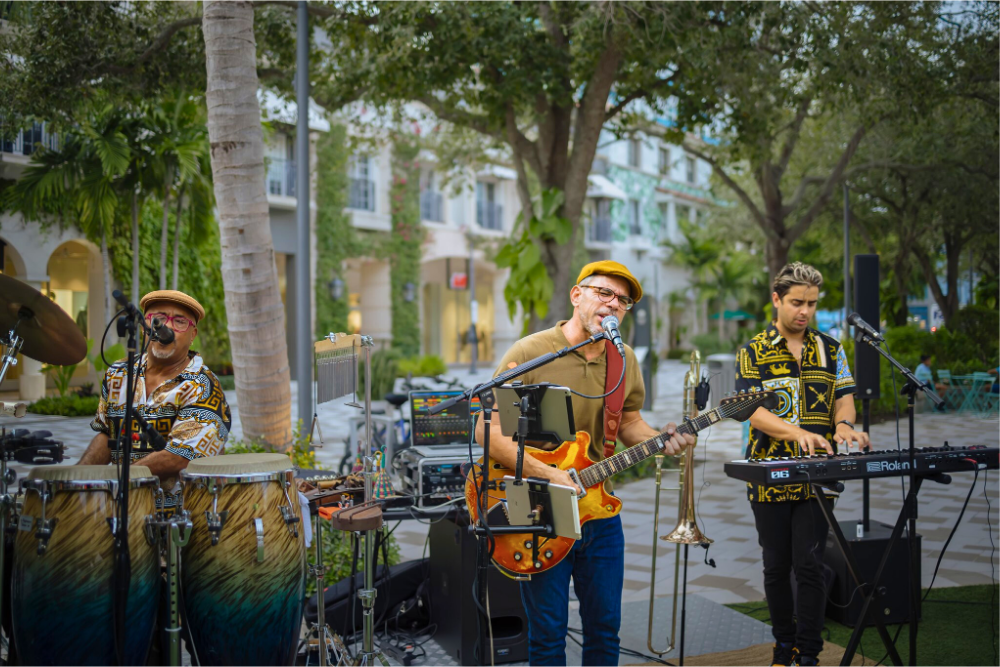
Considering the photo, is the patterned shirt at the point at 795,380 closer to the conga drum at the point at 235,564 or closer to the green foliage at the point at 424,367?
the conga drum at the point at 235,564

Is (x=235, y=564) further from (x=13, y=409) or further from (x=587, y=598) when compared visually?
(x=13, y=409)

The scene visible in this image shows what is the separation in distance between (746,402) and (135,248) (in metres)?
5.31

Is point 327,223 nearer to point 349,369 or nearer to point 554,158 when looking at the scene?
point 554,158

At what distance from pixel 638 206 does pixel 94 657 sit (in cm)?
3870

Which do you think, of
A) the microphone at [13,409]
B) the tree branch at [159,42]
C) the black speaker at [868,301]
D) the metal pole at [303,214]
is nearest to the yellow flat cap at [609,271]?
the microphone at [13,409]

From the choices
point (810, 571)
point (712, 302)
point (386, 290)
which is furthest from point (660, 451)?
point (712, 302)

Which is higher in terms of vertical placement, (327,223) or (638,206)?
(638,206)

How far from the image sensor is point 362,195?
26.6m

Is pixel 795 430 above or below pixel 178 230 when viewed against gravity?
below

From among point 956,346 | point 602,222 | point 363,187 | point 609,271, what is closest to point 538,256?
point 609,271

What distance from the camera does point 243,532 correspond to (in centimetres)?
316

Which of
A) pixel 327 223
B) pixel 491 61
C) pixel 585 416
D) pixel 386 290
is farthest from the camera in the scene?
pixel 386 290

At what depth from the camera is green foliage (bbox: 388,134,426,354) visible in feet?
89.4

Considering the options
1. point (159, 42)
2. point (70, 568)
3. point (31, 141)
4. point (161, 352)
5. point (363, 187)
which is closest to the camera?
point (70, 568)
